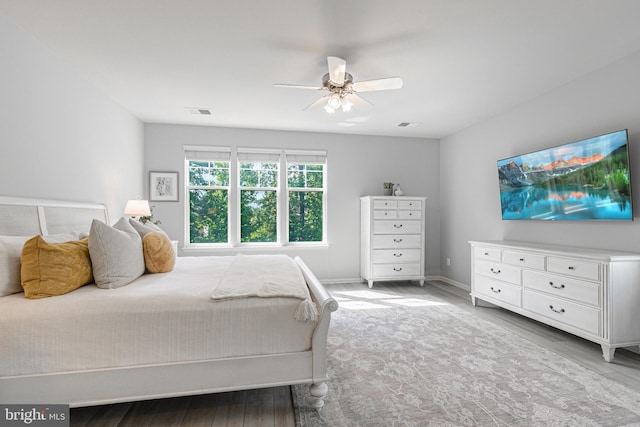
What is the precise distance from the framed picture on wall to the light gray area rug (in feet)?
10.9

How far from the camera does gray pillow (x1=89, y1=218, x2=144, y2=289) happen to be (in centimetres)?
196

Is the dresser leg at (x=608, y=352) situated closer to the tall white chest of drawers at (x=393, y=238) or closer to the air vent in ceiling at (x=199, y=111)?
the tall white chest of drawers at (x=393, y=238)

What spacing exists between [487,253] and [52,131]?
4650mm

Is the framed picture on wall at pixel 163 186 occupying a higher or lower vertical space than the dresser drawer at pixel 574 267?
higher

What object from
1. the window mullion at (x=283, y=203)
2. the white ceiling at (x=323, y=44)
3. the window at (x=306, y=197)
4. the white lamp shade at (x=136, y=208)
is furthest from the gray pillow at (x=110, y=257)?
the window at (x=306, y=197)

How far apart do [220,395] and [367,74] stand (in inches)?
118

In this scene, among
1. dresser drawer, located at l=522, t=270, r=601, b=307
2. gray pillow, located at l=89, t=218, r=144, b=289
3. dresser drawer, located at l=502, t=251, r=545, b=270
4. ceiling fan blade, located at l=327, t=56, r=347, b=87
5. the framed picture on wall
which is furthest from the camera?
the framed picture on wall

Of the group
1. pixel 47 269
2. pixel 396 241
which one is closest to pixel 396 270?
pixel 396 241

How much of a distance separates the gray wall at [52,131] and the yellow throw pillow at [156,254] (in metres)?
0.98

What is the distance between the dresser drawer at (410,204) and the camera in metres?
4.86

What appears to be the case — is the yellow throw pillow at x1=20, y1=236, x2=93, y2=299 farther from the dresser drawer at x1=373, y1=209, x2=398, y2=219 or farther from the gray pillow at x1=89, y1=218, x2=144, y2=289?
the dresser drawer at x1=373, y1=209, x2=398, y2=219

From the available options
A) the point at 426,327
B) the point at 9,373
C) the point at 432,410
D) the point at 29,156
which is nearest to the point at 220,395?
the point at 9,373

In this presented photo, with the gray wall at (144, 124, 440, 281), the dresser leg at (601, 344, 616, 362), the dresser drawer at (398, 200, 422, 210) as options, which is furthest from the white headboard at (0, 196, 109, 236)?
the dresser leg at (601, 344, 616, 362)

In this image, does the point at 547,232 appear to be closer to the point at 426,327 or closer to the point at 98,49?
the point at 426,327
